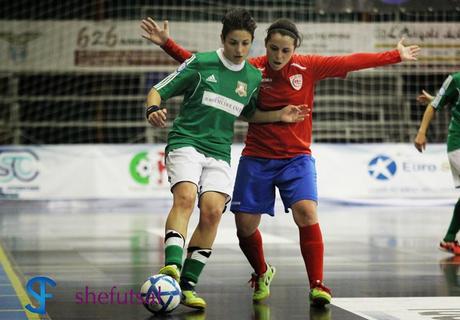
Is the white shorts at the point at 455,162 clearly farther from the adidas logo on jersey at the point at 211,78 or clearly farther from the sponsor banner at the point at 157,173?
the sponsor banner at the point at 157,173

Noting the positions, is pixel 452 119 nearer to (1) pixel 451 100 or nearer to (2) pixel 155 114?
(1) pixel 451 100

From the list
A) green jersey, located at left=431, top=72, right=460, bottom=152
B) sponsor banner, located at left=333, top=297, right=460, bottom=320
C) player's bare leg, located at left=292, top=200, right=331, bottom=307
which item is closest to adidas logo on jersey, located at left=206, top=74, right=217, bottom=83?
player's bare leg, located at left=292, top=200, right=331, bottom=307

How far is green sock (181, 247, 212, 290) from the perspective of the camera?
7.03 metres

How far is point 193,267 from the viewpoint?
7062 mm

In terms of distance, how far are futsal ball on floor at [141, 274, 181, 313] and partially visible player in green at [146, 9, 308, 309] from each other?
301 mm

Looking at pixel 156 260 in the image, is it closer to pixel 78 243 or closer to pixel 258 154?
pixel 78 243

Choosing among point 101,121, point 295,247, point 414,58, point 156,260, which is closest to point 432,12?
point 101,121

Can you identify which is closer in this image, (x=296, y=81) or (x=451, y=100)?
(x=296, y=81)

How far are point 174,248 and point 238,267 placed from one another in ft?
9.74

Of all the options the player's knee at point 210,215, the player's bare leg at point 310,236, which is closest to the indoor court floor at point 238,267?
the player's bare leg at point 310,236

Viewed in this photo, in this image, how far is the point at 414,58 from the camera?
7.53 metres

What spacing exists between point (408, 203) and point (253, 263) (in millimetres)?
13455

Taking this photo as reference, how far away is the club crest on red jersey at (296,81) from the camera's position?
7.58 meters

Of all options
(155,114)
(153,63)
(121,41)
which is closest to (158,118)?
(155,114)
